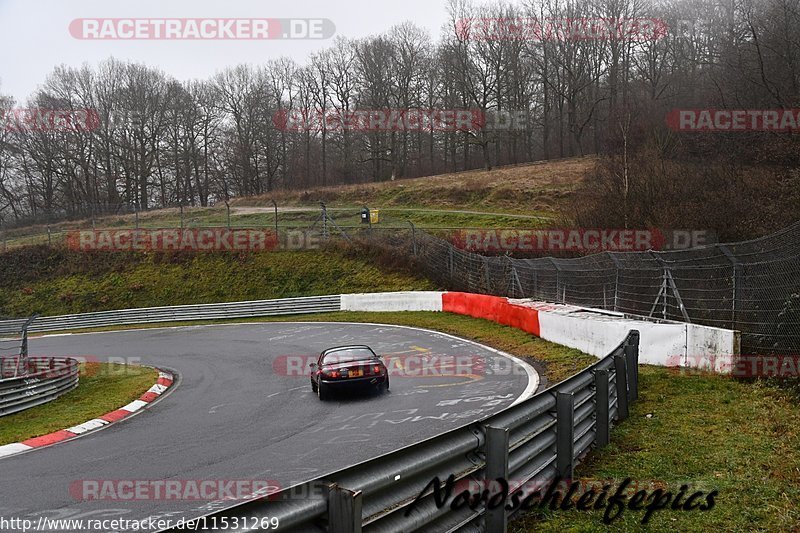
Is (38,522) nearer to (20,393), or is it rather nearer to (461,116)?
(20,393)

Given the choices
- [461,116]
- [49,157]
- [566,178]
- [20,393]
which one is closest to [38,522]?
[20,393]

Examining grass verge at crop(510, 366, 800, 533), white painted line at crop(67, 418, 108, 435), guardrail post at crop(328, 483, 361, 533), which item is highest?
guardrail post at crop(328, 483, 361, 533)

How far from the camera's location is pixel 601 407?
6945 millimetres

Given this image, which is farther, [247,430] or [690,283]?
[690,283]

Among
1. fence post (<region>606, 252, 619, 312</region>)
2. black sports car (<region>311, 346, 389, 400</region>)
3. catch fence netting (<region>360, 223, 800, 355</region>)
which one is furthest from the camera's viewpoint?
fence post (<region>606, 252, 619, 312</region>)

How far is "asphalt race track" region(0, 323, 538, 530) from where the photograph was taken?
7583mm

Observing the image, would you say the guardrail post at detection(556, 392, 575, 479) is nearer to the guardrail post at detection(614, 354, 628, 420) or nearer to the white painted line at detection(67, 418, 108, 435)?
the guardrail post at detection(614, 354, 628, 420)

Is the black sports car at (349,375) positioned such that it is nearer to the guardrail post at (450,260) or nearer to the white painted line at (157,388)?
the white painted line at (157,388)

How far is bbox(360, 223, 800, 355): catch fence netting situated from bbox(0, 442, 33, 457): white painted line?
11.9 metres

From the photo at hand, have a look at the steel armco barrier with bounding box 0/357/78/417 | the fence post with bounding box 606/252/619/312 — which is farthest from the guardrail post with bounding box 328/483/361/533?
the fence post with bounding box 606/252/619/312

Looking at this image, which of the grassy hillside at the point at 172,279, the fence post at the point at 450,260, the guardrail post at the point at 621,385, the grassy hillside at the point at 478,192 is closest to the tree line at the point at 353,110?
the grassy hillside at the point at 478,192

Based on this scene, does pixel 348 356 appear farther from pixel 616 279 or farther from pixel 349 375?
pixel 616 279

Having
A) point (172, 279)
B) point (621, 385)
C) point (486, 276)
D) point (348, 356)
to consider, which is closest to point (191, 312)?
point (172, 279)

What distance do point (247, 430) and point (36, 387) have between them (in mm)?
7361
